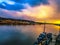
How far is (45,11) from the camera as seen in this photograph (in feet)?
7.20

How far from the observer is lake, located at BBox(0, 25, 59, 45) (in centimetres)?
198

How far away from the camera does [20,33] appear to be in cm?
205

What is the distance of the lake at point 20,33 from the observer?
1.98 meters

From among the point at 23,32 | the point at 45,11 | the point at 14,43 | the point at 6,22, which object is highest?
the point at 45,11

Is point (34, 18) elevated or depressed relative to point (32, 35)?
elevated

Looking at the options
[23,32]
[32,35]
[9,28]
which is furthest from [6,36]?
[32,35]

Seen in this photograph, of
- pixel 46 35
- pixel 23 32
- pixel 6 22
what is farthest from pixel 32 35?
pixel 6 22

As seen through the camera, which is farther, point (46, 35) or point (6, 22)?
point (46, 35)

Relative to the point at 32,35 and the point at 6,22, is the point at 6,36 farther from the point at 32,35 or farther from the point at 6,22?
the point at 32,35

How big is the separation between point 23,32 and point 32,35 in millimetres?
163

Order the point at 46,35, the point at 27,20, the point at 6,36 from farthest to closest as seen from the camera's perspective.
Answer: the point at 46,35 → the point at 27,20 → the point at 6,36

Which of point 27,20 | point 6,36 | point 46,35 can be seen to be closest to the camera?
point 6,36

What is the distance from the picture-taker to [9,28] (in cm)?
199

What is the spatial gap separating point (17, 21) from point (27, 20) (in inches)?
6.6
